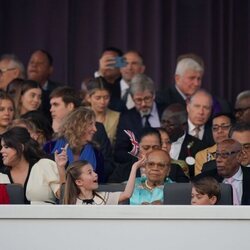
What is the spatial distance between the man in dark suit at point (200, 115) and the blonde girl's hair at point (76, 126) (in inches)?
61.8

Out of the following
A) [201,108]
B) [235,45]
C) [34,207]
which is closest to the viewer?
[34,207]

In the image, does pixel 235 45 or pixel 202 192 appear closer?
pixel 202 192

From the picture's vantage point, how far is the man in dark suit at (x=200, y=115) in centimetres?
1356

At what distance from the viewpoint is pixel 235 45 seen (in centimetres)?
1703

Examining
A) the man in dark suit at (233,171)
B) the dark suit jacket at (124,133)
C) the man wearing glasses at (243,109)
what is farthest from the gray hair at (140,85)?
the man in dark suit at (233,171)

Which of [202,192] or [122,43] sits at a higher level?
[122,43]

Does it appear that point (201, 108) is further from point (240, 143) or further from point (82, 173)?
point (82, 173)

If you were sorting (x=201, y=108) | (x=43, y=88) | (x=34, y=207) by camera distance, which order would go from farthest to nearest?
(x=43, y=88) < (x=201, y=108) < (x=34, y=207)

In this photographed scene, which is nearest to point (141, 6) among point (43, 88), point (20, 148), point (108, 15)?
point (108, 15)

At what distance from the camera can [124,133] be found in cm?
1335

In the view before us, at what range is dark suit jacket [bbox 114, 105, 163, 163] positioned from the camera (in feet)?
43.2

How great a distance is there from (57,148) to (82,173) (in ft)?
4.13

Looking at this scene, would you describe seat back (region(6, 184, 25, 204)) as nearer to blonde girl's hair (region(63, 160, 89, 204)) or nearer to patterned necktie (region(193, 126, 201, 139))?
blonde girl's hair (region(63, 160, 89, 204))

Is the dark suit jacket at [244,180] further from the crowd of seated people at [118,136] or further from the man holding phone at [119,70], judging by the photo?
the man holding phone at [119,70]
